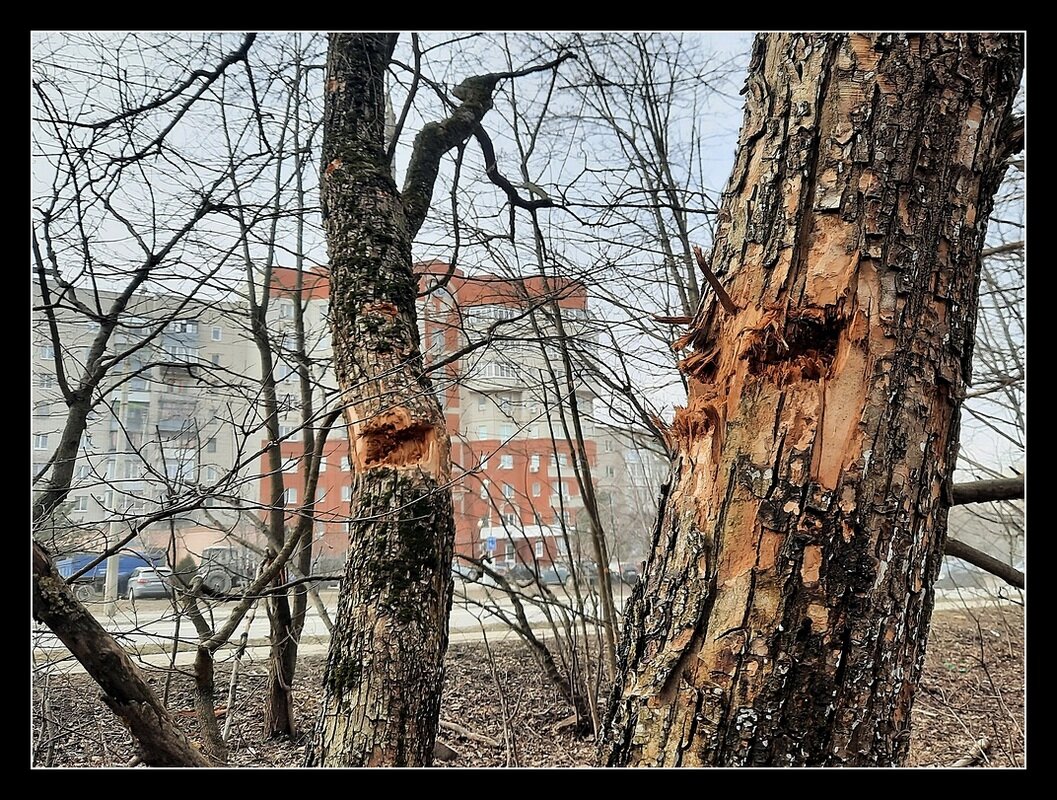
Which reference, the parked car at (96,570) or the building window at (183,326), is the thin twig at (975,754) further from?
the building window at (183,326)

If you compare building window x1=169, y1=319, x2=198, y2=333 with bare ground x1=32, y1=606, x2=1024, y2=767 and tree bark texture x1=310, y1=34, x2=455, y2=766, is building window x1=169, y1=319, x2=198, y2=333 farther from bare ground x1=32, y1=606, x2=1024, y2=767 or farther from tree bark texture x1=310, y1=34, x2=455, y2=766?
bare ground x1=32, y1=606, x2=1024, y2=767

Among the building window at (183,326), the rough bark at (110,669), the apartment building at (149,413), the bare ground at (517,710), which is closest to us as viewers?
the rough bark at (110,669)

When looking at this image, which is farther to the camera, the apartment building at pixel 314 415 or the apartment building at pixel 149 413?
the apartment building at pixel 314 415

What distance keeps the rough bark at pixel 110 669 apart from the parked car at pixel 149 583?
37 centimetres

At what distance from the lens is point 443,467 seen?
147 centimetres

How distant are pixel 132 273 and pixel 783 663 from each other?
198cm

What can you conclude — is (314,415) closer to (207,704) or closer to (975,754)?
(207,704)

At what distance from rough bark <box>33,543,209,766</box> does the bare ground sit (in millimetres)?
482

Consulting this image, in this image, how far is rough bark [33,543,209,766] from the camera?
121cm

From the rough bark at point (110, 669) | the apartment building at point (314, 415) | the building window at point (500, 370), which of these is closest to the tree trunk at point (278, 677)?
the apartment building at point (314, 415)

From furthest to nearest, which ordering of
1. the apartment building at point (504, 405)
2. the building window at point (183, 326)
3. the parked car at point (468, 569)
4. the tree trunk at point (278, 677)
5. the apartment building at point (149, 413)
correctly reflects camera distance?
the parked car at point (468, 569), the tree trunk at point (278, 677), the apartment building at point (504, 405), the building window at point (183, 326), the apartment building at point (149, 413)

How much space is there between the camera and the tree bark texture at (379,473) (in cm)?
127

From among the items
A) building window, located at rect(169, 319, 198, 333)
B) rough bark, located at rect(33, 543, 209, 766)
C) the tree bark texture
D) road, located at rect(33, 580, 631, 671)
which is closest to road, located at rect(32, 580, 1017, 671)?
road, located at rect(33, 580, 631, 671)
